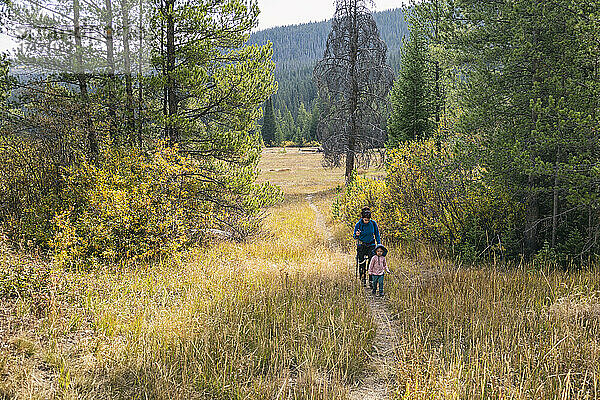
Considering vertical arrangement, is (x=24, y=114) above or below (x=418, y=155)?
above

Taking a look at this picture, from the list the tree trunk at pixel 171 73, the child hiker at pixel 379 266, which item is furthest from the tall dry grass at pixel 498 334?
the tree trunk at pixel 171 73

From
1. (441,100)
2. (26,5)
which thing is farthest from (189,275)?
(441,100)

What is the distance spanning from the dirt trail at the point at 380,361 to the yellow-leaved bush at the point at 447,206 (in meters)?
3.06

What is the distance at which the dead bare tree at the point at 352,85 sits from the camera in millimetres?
18750

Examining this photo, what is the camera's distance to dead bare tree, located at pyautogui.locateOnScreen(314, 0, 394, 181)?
18.8 metres

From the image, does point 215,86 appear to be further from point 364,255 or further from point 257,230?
point 364,255

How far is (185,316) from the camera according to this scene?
5.32 metres

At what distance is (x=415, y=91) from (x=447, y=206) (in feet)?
44.3

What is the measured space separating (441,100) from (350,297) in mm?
16077

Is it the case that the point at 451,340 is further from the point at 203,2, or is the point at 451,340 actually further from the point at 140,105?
the point at 203,2

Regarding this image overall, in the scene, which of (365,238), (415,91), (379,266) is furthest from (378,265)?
(415,91)

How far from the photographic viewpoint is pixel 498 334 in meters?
4.84

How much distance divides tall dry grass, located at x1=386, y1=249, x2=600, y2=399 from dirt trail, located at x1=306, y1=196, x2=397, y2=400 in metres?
0.14

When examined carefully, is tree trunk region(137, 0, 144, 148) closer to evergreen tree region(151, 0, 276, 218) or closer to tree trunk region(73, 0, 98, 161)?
evergreen tree region(151, 0, 276, 218)
